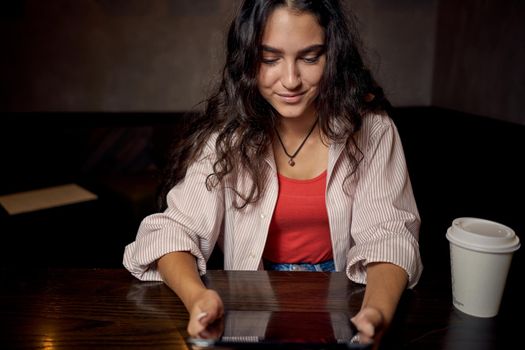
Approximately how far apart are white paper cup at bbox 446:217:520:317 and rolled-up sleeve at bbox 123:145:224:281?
1.84 ft

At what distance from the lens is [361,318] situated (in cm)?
84

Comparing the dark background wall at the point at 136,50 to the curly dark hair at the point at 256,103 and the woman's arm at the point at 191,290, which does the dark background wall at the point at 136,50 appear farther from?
the woman's arm at the point at 191,290

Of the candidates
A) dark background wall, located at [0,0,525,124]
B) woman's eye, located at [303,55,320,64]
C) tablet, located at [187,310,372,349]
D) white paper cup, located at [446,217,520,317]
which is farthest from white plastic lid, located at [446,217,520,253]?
dark background wall, located at [0,0,525,124]

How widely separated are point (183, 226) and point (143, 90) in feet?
7.11

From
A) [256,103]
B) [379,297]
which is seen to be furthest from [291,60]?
[379,297]

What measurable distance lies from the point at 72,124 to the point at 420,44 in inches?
90.6

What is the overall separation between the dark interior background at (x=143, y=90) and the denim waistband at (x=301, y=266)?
50.8 inches

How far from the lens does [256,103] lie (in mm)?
1466

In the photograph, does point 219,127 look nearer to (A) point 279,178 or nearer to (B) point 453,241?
(A) point 279,178

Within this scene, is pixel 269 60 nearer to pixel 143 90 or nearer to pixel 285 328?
pixel 285 328

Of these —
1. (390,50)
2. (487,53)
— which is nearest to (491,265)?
(487,53)

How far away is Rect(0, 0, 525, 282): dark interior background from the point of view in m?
2.73

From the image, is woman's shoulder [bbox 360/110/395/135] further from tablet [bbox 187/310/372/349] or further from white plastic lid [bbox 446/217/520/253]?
tablet [bbox 187/310/372/349]

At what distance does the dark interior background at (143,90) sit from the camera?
8.95 ft
